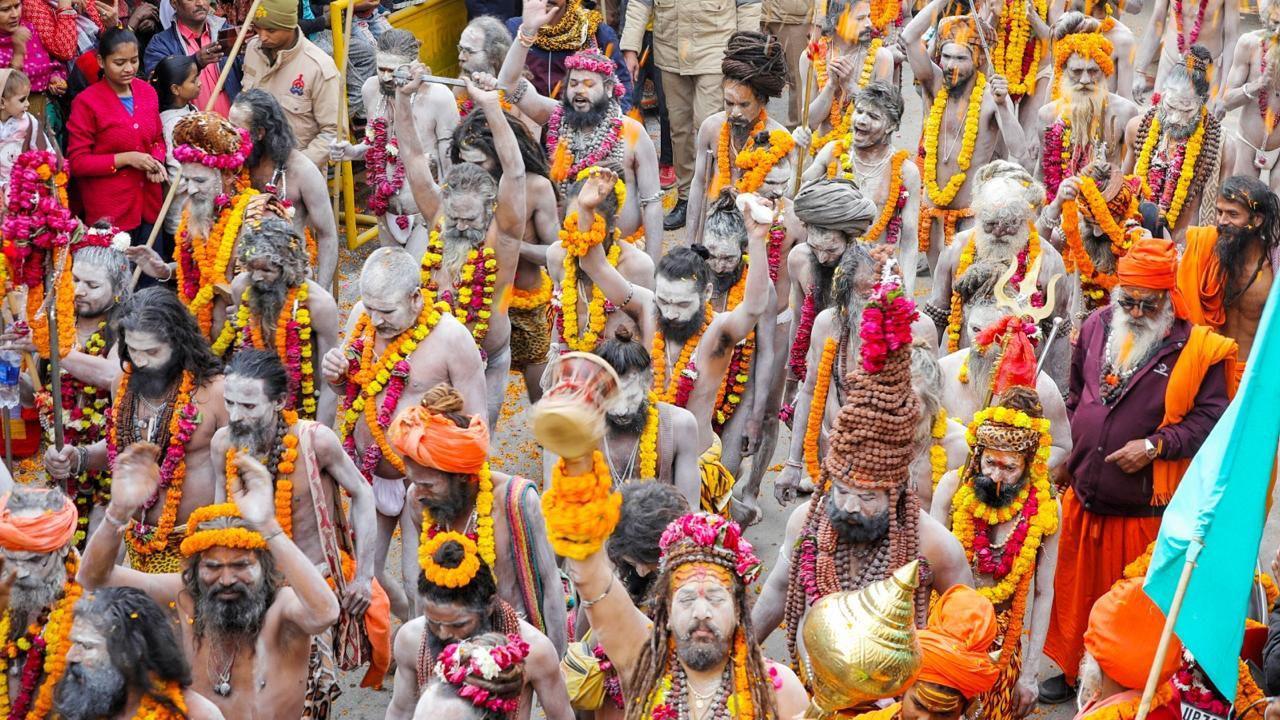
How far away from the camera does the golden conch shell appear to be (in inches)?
174

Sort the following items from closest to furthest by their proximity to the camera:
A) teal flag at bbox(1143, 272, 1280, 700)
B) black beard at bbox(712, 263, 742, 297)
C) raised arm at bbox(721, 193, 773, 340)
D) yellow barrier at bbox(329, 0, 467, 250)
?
1. teal flag at bbox(1143, 272, 1280, 700)
2. raised arm at bbox(721, 193, 773, 340)
3. black beard at bbox(712, 263, 742, 297)
4. yellow barrier at bbox(329, 0, 467, 250)

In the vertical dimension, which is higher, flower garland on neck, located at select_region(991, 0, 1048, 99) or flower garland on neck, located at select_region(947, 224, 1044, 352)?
flower garland on neck, located at select_region(991, 0, 1048, 99)

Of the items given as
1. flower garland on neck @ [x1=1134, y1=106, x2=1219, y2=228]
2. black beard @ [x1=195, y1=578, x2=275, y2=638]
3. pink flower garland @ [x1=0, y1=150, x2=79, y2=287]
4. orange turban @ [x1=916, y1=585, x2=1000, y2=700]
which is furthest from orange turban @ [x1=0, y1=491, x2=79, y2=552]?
flower garland on neck @ [x1=1134, y1=106, x2=1219, y2=228]

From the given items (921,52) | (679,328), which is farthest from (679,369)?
(921,52)

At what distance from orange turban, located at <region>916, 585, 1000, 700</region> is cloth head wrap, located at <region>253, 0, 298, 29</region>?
23.9 feet

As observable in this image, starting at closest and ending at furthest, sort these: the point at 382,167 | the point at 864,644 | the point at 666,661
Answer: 1. the point at 864,644
2. the point at 666,661
3. the point at 382,167

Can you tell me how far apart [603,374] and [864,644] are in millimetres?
1058

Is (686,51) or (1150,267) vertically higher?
(1150,267)

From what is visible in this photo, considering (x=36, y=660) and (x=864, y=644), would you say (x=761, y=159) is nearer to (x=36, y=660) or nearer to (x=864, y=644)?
(x=36, y=660)

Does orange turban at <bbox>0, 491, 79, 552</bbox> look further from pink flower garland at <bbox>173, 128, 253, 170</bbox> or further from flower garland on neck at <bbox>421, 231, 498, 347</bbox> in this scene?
flower garland on neck at <bbox>421, 231, 498, 347</bbox>

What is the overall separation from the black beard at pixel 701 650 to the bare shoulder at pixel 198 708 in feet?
5.65

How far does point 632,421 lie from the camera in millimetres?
7129

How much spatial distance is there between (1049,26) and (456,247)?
20.4 ft

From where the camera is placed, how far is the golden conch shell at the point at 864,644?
4422 mm
